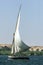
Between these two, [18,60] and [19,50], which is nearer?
[19,50]

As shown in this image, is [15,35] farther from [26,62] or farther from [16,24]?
[26,62]

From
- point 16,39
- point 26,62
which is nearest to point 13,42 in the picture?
point 16,39

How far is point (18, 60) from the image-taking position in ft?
375

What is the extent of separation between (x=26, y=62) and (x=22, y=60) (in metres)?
6.45

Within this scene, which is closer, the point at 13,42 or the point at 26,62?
the point at 13,42

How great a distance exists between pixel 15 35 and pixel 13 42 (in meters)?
1.74

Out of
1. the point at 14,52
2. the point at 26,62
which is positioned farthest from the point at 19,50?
the point at 26,62

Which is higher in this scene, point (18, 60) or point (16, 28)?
point (16, 28)

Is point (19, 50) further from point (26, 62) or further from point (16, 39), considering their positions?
point (26, 62)

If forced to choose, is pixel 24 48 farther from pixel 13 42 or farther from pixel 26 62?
pixel 26 62

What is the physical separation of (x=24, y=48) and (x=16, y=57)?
285 centimetres

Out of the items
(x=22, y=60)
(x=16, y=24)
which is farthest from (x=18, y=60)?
(x=16, y=24)

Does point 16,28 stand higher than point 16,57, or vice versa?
point 16,28

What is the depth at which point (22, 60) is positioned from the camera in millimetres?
111375
